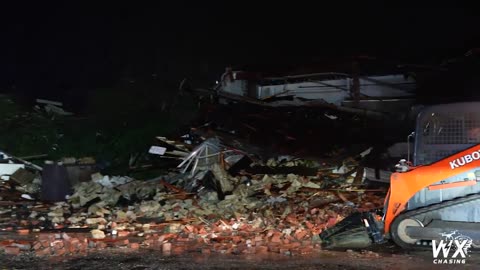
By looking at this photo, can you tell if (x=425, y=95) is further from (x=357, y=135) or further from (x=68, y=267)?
(x=68, y=267)

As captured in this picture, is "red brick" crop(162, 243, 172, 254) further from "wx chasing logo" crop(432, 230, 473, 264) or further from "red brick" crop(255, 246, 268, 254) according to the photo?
"wx chasing logo" crop(432, 230, 473, 264)

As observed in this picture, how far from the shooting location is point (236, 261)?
284 inches

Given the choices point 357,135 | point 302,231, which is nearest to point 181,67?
point 357,135

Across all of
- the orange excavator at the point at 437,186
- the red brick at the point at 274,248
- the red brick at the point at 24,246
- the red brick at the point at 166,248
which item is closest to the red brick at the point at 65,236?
the red brick at the point at 24,246

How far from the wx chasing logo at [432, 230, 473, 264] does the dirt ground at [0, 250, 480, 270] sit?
3.9 inches

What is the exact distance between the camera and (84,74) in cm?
1978

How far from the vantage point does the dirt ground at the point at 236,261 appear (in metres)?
6.91

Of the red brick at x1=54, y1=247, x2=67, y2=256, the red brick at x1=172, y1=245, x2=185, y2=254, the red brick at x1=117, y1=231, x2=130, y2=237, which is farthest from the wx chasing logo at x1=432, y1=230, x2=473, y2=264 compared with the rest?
the red brick at x1=54, y1=247, x2=67, y2=256

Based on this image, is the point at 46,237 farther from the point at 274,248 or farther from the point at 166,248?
the point at 274,248

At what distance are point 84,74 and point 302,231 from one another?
13.5 metres

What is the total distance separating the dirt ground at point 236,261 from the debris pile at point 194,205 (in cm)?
35

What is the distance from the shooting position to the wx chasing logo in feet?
22.9

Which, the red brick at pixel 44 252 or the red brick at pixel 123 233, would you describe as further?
Result: the red brick at pixel 123 233

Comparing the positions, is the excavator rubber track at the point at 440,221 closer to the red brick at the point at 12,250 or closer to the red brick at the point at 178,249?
the red brick at the point at 178,249
